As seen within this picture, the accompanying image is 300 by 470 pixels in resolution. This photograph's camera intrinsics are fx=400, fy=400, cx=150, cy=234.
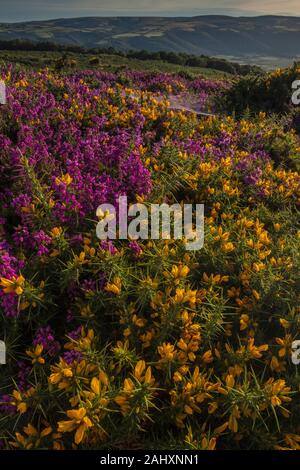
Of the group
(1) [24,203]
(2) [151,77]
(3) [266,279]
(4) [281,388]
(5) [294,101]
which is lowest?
(4) [281,388]

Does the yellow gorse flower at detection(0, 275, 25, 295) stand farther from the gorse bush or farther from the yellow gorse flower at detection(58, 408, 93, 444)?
the gorse bush

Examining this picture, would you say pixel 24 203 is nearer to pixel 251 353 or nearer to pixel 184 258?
pixel 184 258

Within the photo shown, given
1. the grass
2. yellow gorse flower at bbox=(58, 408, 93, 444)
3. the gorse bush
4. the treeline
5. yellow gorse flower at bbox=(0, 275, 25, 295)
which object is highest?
the treeline

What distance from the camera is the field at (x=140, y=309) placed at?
2.81m

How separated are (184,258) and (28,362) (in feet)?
5.51

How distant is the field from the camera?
281 centimetres

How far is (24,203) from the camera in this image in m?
4.12

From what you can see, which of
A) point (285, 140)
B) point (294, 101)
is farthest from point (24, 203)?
point (294, 101)

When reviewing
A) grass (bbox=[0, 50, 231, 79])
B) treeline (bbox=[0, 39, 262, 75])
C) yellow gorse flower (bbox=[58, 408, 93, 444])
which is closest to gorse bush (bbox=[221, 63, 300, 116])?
grass (bbox=[0, 50, 231, 79])

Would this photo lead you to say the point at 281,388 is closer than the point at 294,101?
Yes

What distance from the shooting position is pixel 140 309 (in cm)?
365

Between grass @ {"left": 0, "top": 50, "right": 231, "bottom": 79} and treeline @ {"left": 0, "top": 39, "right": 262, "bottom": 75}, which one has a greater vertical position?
treeline @ {"left": 0, "top": 39, "right": 262, "bottom": 75}

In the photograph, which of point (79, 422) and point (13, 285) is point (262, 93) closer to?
point (13, 285)

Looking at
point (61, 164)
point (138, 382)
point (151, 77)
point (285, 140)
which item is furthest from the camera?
point (151, 77)
